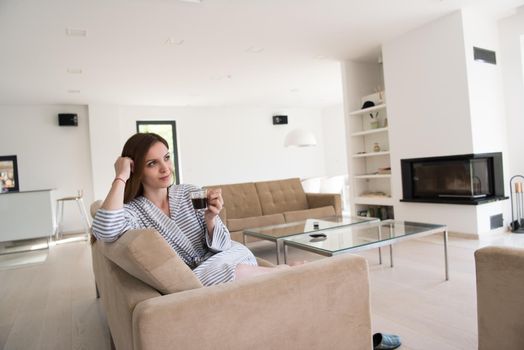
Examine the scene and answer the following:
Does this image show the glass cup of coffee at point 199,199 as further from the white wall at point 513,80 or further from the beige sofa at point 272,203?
the white wall at point 513,80

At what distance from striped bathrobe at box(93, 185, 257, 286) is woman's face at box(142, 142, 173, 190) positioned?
0.08 m

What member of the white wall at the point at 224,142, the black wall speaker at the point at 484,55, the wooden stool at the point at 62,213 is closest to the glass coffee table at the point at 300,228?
the black wall speaker at the point at 484,55

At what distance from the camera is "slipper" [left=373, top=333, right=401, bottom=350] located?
175 cm

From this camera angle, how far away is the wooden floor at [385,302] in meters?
1.99

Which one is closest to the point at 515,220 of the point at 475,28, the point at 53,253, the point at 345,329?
the point at 475,28

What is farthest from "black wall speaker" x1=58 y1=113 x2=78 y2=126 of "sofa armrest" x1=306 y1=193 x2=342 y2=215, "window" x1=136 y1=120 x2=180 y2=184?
"sofa armrest" x1=306 y1=193 x2=342 y2=215

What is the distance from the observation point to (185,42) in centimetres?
429

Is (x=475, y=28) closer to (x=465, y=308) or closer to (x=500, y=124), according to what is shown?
(x=500, y=124)

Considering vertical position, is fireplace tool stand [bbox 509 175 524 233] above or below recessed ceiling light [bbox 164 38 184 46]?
below

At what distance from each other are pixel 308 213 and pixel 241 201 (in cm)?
87

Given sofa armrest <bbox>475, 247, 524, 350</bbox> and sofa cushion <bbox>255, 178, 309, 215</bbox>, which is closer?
sofa armrest <bbox>475, 247, 524, 350</bbox>

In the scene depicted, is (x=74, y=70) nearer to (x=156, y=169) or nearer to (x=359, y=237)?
(x=156, y=169)

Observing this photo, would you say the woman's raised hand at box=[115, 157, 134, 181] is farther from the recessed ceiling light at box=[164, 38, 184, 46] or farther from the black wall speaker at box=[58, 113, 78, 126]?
the black wall speaker at box=[58, 113, 78, 126]

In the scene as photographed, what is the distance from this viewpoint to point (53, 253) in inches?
202
